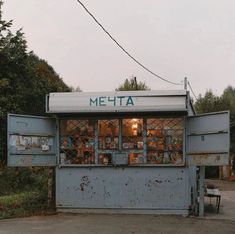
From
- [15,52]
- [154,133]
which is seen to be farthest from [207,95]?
[154,133]

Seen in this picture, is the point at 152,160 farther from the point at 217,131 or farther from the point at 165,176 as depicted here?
the point at 217,131

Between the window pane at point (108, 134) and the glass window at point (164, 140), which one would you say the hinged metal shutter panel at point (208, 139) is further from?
the window pane at point (108, 134)

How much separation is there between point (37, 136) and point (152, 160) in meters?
2.97

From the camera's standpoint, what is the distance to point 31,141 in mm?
13414

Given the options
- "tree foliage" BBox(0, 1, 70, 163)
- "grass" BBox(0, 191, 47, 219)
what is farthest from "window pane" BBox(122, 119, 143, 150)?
"tree foliage" BBox(0, 1, 70, 163)

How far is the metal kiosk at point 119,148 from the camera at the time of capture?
12.9m

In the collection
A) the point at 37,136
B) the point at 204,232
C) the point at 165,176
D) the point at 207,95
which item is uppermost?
the point at 207,95

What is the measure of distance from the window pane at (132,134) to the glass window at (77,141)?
81cm

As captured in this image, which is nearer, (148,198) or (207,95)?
(148,198)

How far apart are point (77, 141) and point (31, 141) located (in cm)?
120

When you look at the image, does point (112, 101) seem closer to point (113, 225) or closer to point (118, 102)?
point (118, 102)

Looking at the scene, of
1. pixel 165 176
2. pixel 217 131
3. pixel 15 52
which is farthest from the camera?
pixel 15 52

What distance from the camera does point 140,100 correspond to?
12.8 meters

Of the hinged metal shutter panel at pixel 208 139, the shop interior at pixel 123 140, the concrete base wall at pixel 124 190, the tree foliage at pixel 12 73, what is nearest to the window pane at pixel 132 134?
the shop interior at pixel 123 140
